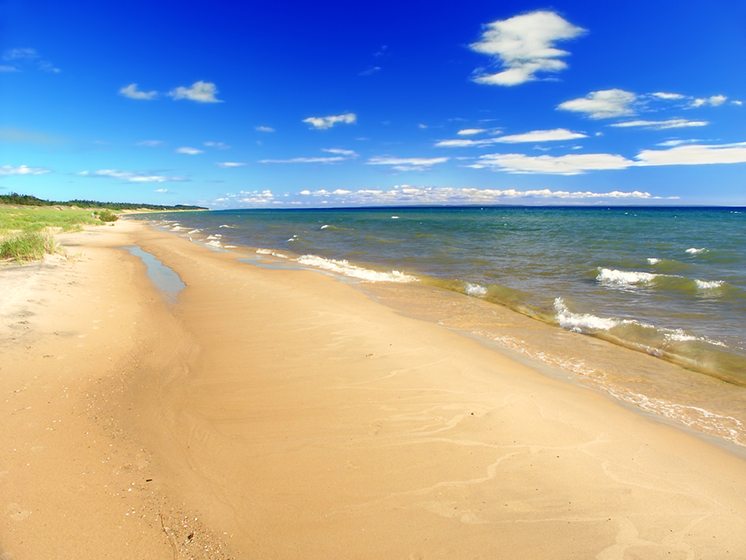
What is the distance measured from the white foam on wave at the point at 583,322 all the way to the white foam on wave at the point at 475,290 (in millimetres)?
3025

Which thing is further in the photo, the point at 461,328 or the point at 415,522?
the point at 461,328

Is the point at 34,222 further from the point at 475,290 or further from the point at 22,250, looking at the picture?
the point at 475,290

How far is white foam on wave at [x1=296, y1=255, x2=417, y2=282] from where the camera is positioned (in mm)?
16209

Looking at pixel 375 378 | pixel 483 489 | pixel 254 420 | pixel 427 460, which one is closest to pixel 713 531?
pixel 483 489

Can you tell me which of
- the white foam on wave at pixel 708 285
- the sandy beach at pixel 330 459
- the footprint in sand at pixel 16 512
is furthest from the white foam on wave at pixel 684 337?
the footprint in sand at pixel 16 512

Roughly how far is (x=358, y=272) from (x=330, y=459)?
45.1 feet

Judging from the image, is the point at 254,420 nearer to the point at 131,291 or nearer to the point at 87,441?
the point at 87,441

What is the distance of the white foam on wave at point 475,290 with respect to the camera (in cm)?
1348

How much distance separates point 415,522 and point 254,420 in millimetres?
2554

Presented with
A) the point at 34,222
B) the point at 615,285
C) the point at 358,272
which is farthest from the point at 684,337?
the point at 34,222

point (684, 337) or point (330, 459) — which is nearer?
point (330, 459)

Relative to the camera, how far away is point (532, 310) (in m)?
11.4

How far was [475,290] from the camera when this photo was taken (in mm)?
13805

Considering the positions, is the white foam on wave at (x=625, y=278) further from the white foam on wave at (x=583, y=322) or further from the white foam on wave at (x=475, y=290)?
the white foam on wave at (x=583, y=322)
